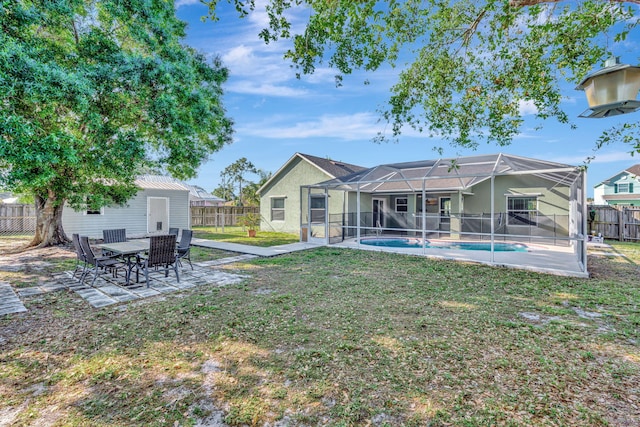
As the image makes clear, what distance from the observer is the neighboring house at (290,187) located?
57.0ft

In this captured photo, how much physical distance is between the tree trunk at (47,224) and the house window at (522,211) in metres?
19.2

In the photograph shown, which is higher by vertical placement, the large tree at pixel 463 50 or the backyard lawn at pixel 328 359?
the large tree at pixel 463 50

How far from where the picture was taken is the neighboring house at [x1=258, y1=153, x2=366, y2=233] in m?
17.4

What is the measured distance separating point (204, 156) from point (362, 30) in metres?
7.49

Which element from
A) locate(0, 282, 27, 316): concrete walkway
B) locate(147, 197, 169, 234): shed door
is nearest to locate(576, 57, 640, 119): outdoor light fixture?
locate(0, 282, 27, 316): concrete walkway

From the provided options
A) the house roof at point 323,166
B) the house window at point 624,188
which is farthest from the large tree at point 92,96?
the house window at point 624,188

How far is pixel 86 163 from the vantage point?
28.6 ft

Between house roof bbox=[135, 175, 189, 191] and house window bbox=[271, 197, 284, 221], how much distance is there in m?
5.23

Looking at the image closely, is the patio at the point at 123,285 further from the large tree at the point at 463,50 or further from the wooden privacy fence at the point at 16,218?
the wooden privacy fence at the point at 16,218

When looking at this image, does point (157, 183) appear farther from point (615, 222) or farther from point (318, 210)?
point (615, 222)

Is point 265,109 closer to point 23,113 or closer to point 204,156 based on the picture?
point 204,156

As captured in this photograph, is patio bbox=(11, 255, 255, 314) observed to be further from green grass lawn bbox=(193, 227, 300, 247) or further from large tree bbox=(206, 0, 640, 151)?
green grass lawn bbox=(193, 227, 300, 247)

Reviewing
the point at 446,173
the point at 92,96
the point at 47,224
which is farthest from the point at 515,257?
the point at 47,224

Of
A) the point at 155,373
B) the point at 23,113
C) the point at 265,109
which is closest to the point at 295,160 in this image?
the point at 265,109
